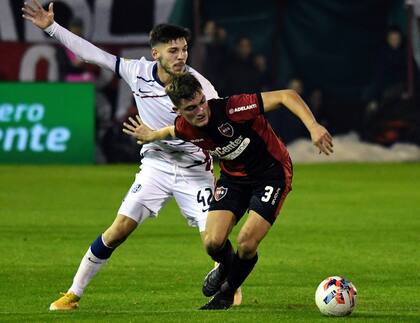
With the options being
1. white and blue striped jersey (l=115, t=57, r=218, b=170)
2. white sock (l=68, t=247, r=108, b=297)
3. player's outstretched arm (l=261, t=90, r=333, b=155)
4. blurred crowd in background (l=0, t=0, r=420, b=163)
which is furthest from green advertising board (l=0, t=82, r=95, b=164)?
player's outstretched arm (l=261, t=90, r=333, b=155)

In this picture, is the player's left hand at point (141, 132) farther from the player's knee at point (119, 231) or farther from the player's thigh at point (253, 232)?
the player's thigh at point (253, 232)

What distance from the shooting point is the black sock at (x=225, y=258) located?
9.91m

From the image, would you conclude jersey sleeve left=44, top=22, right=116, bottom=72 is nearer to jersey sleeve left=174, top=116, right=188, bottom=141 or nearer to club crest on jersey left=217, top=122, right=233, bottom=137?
Result: jersey sleeve left=174, top=116, right=188, bottom=141

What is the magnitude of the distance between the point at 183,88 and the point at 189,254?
4.54 meters

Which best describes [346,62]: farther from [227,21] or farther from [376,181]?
[376,181]

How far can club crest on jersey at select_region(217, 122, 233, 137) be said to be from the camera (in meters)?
9.55

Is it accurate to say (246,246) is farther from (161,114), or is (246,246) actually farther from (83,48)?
(83,48)

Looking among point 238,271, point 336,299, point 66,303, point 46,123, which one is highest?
point 336,299

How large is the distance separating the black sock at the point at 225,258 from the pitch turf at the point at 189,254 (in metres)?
0.35

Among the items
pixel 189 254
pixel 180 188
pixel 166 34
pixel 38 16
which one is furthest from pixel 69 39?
pixel 189 254

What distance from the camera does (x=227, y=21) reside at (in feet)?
85.0

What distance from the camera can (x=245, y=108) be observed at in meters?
9.52

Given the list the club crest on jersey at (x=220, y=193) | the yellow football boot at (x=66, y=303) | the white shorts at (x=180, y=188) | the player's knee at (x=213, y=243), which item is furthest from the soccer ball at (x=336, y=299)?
the yellow football boot at (x=66, y=303)

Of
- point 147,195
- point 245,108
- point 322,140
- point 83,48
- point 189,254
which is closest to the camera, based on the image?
point 322,140
